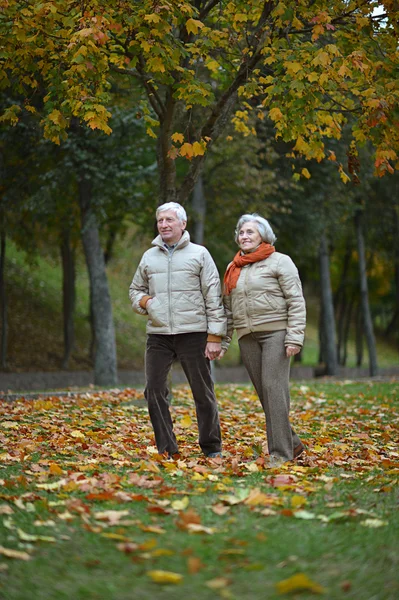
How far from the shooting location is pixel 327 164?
22.6 m

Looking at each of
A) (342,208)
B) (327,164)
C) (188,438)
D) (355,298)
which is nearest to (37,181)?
(327,164)

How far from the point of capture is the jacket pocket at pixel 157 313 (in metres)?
6.69

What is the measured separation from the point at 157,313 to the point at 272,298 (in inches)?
38.8

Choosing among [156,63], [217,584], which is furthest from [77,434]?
[217,584]

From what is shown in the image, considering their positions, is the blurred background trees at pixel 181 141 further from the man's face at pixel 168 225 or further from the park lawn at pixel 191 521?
the park lawn at pixel 191 521

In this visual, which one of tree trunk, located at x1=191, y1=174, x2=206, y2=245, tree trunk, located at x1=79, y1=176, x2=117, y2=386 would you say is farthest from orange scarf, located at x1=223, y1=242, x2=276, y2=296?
tree trunk, located at x1=191, y1=174, x2=206, y2=245

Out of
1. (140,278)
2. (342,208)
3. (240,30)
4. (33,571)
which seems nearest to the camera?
(33,571)

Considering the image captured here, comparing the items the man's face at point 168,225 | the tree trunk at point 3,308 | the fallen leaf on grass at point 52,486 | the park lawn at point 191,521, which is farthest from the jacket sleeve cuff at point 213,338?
the tree trunk at point 3,308

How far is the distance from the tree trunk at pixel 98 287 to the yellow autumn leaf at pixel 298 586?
14.8m

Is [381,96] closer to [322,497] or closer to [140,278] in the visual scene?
[140,278]

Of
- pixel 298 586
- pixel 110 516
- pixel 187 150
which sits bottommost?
pixel 298 586

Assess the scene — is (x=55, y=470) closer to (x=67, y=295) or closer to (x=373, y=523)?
(x=373, y=523)

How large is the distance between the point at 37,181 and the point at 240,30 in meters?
9.61

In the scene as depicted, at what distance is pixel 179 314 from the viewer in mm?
6672
